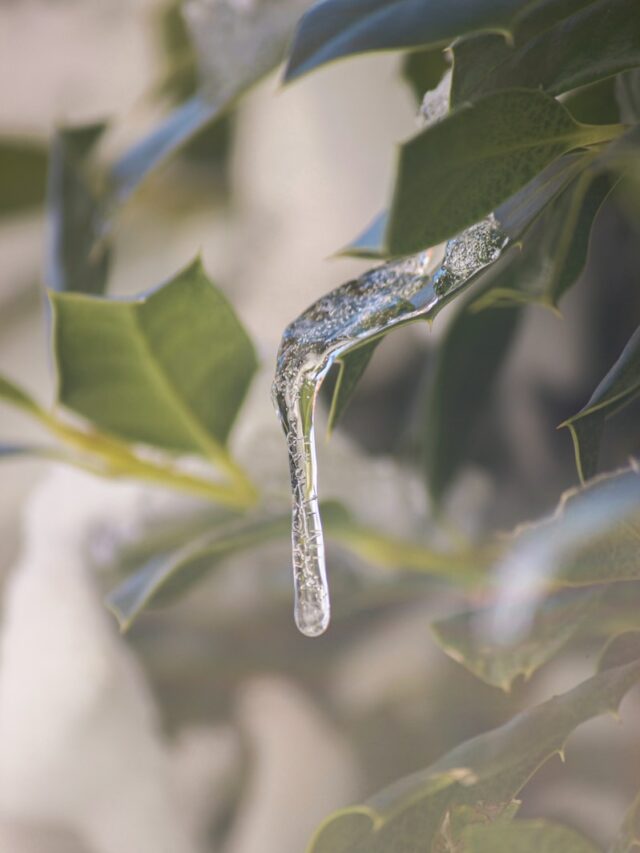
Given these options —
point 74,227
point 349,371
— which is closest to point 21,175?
point 74,227

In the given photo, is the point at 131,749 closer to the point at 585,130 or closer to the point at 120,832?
the point at 120,832

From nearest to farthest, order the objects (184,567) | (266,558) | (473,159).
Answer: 1. (473,159)
2. (184,567)
3. (266,558)

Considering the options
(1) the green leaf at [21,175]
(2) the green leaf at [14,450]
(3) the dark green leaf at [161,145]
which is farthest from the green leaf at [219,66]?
(1) the green leaf at [21,175]

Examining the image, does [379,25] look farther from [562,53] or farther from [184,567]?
[184,567]

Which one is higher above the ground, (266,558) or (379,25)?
(379,25)

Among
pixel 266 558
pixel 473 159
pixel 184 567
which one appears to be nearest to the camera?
pixel 473 159

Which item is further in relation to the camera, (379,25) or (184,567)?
(184,567)

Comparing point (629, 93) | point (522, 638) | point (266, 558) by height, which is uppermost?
point (629, 93)

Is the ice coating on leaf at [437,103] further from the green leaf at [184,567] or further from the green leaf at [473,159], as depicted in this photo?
the green leaf at [184,567]
